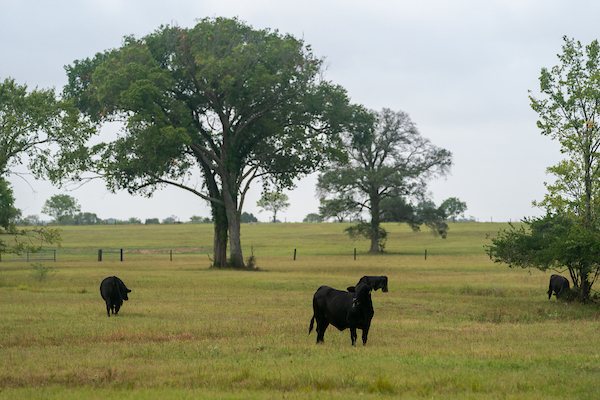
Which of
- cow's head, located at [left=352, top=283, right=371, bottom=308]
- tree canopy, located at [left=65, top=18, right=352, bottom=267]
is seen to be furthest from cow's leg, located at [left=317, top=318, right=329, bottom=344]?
tree canopy, located at [left=65, top=18, right=352, bottom=267]

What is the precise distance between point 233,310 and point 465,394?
12.3 m

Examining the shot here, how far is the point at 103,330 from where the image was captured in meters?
14.9

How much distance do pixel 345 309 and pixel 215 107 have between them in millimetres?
35430

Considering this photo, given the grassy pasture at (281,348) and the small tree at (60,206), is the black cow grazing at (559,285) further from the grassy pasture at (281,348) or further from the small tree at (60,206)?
the small tree at (60,206)

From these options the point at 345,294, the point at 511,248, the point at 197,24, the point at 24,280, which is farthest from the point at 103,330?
the point at 197,24

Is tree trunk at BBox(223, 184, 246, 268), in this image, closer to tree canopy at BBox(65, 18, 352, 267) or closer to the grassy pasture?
tree canopy at BBox(65, 18, 352, 267)

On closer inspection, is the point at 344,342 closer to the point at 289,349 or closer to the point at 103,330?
the point at 289,349

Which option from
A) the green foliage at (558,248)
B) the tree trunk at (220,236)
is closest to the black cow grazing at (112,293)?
A: the green foliage at (558,248)

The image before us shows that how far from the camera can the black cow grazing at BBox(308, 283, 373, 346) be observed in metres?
11.9

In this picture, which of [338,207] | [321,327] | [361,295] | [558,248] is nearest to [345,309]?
[361,295]

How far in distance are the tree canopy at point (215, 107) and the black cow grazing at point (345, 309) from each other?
29.3 m

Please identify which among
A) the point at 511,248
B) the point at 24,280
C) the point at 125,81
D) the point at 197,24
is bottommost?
the point at 24,280

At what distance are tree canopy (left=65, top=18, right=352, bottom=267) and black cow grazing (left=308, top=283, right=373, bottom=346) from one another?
29.3 m

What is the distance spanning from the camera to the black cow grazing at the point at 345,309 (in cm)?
1192
